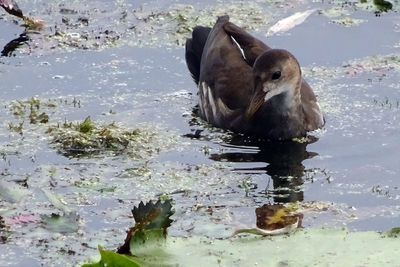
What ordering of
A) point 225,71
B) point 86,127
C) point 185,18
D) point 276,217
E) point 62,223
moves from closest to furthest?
point 62,223, point 276,217, point 86,127, point 225,71, point 185,18

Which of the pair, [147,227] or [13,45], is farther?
[13,45]

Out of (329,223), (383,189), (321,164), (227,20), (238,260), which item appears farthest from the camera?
(227,20)

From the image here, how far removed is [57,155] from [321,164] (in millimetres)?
1947

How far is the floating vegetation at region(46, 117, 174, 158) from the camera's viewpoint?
30.5 feet

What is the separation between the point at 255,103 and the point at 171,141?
0.84 m

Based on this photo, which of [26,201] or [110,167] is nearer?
[26,201]

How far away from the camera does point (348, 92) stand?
10.6 m

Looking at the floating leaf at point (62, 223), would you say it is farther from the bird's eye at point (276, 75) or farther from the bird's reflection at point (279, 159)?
the bird's eye at point (276, 75)

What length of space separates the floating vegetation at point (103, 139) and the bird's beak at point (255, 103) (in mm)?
719

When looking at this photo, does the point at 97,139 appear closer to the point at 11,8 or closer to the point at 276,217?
the point at 276,217

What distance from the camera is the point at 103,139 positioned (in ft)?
30.9

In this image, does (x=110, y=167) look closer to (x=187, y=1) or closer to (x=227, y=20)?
(x=227, y=20)

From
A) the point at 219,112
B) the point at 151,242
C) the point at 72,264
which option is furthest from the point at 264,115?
the point at 151,242

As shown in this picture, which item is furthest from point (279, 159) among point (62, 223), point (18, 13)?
point (18, 13)
